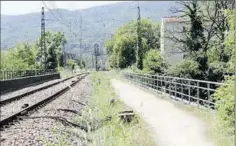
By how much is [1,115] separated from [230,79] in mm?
9433

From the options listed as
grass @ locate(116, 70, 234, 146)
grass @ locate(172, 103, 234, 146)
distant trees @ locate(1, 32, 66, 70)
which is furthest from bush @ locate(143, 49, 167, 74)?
grass @ locate(172, 103, 234, 146)

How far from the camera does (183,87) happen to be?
23.6 m

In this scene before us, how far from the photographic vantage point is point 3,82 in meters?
32.8

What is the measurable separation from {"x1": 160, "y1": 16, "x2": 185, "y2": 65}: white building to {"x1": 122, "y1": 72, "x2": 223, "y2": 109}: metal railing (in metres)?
2.65

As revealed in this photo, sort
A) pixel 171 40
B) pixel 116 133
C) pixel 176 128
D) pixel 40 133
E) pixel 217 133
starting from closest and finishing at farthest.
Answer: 1. pixel 116 133
2. pixel 217 133
3. pixel 40 133
4. pixel 176 128
5. pixel 171 40

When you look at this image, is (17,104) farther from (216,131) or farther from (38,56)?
(38,56)

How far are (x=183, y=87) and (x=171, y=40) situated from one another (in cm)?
1680

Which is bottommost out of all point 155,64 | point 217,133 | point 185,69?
point 217,133

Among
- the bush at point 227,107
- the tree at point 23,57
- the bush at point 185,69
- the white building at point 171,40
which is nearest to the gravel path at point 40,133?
the bush at point 227,107

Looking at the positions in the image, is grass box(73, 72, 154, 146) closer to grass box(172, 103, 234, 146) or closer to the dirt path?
the dirt path

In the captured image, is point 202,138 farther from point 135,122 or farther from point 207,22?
point 207,22

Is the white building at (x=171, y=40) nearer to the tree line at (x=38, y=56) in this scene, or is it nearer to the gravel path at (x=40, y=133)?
the tree line at (x=38, y=56)

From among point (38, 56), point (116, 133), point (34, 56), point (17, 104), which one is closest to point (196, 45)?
point (38, 56)

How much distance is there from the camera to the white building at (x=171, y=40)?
3797 cm
